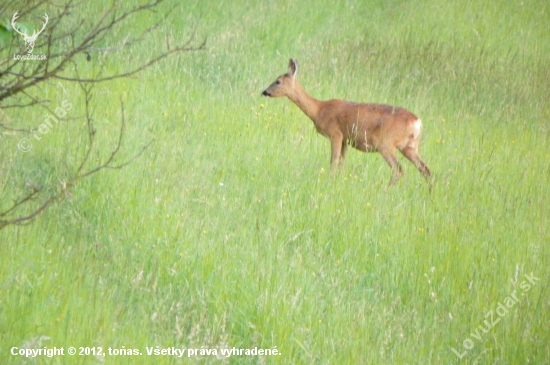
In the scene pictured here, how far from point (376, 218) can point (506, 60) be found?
8.18 metres

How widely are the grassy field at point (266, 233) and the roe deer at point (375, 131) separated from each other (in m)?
0.22

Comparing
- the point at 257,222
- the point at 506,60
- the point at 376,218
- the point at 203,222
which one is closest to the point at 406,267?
the point at 376,218

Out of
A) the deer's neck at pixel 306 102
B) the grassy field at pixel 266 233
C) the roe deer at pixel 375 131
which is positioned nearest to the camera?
the grassy field at pixel 266 233

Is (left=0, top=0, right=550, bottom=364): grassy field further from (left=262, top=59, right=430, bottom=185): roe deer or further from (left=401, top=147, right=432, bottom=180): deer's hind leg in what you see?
(left=262, top=59, right=430, bottom=185): roe deer

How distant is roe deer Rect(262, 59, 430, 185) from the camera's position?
9.11 meters

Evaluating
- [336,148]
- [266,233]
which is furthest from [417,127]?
[266,233]

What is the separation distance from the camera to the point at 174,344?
4965mm

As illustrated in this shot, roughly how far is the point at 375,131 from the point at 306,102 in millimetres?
1176

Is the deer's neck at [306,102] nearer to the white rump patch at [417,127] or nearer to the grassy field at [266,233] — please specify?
the grassy field at [266,233]

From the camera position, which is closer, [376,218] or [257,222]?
[257,222]

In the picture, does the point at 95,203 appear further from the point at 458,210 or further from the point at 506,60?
the point at 506,60

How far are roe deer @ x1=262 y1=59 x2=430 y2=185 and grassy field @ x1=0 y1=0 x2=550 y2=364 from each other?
22cm

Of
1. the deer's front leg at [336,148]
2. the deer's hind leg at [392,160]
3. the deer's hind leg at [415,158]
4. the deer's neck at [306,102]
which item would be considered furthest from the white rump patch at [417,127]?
the deer's neck at [306,102]

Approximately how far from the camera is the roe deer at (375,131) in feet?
29.9
